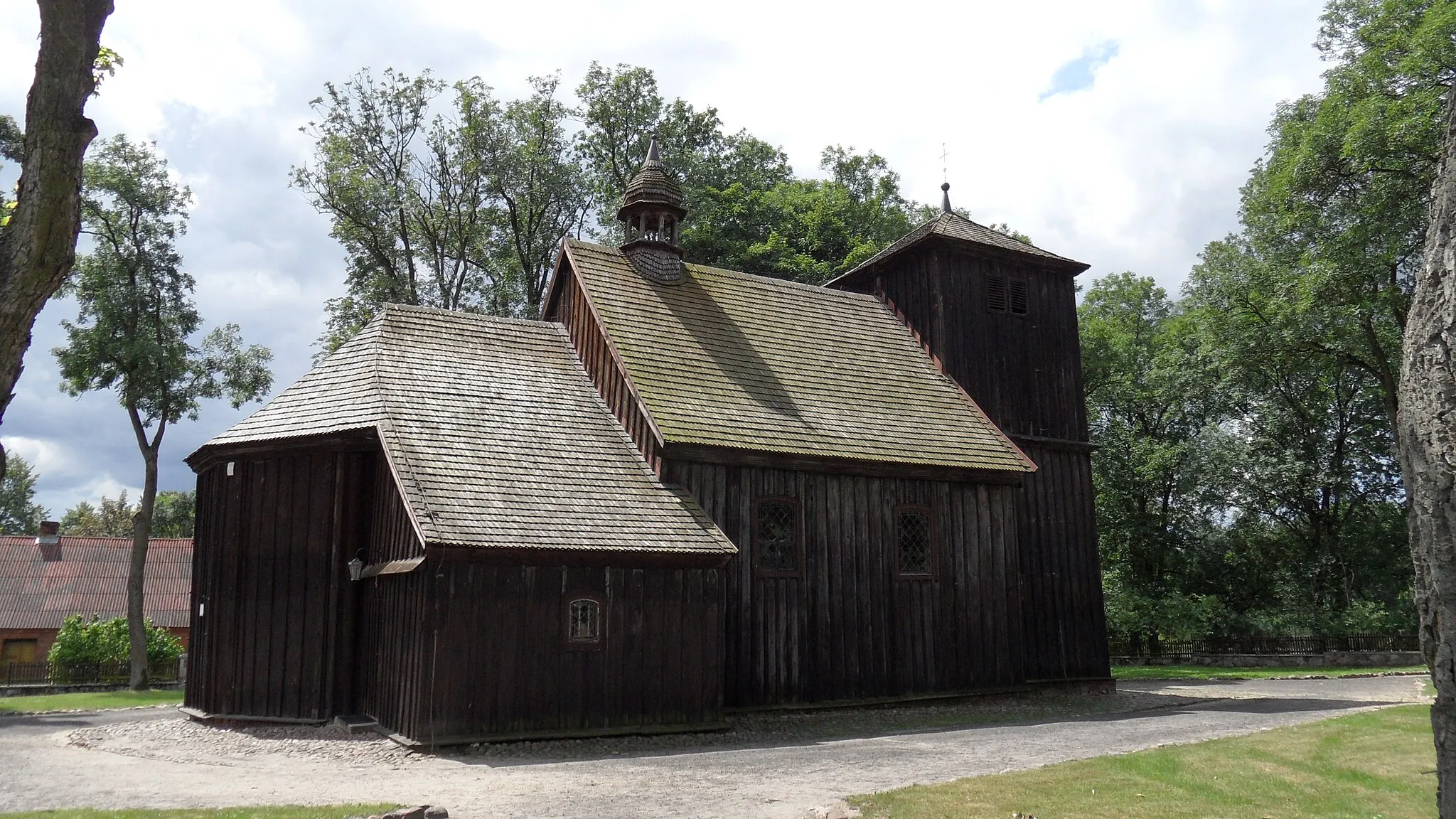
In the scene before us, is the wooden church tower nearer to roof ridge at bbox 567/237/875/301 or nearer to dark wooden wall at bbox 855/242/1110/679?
dark wooden wall at bbox 855/242/1110/679

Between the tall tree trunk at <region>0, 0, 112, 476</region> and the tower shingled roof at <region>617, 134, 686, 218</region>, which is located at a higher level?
the tower shingled roof at <region>617, 134, 686, 218</region>

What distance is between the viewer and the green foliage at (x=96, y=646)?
97.2ft

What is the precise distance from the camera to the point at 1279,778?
10.4m

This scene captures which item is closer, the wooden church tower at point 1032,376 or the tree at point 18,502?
the wooden church tower at point 1032,376

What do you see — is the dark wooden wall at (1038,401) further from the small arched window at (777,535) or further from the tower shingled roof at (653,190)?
the small arched window at (777,535)

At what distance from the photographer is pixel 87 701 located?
79.5ft

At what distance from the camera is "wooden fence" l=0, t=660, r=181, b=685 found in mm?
29516

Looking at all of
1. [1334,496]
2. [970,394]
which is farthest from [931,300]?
[1334,496]

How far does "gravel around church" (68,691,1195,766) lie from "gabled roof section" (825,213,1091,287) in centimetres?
998

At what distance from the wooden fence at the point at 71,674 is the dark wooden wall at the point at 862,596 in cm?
2170

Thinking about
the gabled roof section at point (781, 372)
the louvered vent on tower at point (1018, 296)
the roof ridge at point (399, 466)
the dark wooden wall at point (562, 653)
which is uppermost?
the louvered vent on tower at point (1018, 296)

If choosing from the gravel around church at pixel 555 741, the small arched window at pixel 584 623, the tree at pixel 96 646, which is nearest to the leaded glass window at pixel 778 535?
the gravel around church at pixel 555 741

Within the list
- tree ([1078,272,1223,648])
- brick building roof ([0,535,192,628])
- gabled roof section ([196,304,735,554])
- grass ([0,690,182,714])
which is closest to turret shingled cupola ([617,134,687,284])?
gabled roof section ([196,304,735,554])

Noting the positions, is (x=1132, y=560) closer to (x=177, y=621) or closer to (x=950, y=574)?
(x=950, y=574)
